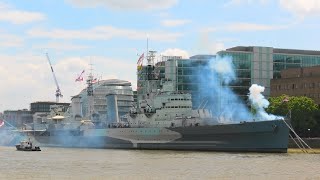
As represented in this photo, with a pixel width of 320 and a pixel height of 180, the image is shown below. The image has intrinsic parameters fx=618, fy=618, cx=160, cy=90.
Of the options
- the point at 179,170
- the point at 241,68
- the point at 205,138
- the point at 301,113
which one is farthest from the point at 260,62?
the point at 179,170

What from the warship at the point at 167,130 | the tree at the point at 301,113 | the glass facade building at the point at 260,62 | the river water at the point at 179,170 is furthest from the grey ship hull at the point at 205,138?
the glass facade building at the point at 260,62

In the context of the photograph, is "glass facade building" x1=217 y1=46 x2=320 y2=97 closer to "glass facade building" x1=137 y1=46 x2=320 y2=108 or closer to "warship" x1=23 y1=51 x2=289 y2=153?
"glass facade building" x1=137 y1=46 x2=320 y2=108

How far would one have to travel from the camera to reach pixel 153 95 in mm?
117062

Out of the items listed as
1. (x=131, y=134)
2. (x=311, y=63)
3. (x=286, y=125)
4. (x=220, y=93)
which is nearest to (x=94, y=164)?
(x=286, y=125)

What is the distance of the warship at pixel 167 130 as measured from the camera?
9511 centimetres

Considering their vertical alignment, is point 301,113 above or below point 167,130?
above

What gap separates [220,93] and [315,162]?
7298cm

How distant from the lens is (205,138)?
333 feet

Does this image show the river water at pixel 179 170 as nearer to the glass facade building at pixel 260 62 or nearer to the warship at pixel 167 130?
Answer: the warship at pixel 167 130

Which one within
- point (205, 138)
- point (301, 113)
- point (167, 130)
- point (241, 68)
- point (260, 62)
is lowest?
point (205, 138)

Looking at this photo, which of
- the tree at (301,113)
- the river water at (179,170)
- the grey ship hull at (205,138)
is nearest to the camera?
the river water at (179,170)

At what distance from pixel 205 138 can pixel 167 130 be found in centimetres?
918

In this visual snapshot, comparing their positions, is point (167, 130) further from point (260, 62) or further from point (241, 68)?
point (260, 62)

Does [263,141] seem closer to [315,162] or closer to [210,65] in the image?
Answer: [315,162]
